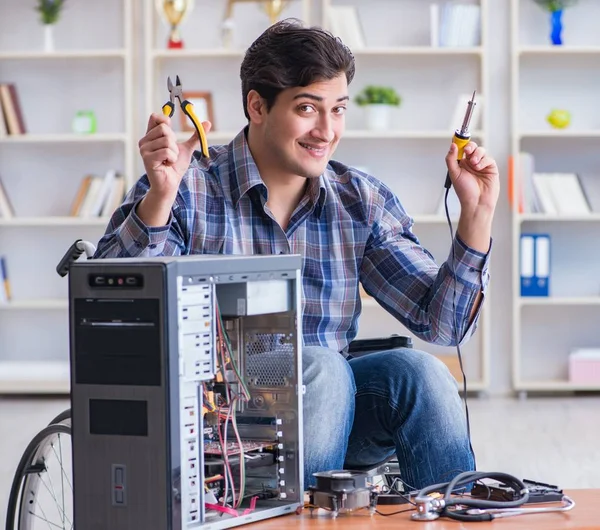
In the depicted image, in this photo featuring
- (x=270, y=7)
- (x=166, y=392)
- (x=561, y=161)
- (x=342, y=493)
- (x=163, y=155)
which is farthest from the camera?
(x=561, y=161)

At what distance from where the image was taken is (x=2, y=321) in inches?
201

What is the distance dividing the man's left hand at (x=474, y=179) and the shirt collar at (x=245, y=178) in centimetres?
29

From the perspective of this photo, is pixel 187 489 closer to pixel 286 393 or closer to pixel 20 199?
pixel 286 393

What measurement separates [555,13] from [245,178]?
11.0ft

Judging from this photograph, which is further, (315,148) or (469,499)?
(315,148)

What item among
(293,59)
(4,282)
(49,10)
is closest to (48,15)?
(49,10)

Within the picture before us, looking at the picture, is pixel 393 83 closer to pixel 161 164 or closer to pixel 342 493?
pixel 161 164

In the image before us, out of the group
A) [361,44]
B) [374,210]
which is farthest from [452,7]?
[374,210]

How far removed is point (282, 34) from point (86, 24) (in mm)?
3452

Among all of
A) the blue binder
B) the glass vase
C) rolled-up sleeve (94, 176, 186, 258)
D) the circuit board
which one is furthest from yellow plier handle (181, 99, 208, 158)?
the glass vase

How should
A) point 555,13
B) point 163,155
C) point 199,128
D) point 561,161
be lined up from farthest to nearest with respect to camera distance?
point 561,161 < point 555,13 < point 199,128 < point 163,155

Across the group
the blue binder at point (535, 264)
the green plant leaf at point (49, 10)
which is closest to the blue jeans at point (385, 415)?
the blue binder at point (535, 264)

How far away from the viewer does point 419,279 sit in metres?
1.88

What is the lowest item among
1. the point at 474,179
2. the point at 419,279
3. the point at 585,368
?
the point at 585,368
